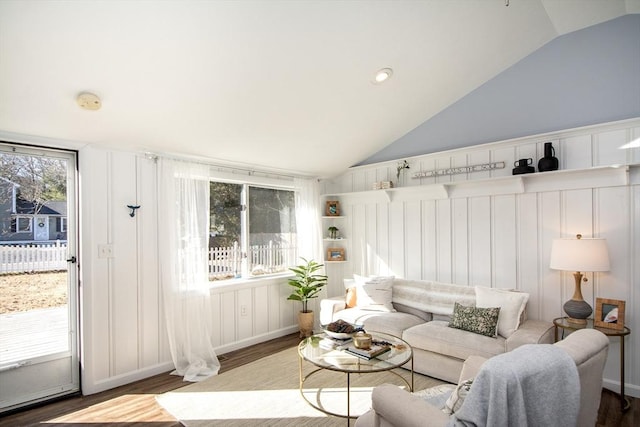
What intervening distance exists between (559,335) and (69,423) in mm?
4138

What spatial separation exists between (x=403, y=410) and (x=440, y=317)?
235cm

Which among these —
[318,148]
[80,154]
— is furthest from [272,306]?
[80,154]

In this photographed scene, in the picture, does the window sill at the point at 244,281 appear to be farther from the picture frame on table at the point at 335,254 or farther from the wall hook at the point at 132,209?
the wall hook at the point at 132,209

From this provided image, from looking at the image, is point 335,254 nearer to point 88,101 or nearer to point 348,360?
point 348,360

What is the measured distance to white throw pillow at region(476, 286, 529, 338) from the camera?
3029 mm

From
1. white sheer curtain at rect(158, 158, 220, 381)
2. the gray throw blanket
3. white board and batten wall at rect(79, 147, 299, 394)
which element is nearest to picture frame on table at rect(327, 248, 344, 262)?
white sheer curtain at rect(158, 158, 220, 381)

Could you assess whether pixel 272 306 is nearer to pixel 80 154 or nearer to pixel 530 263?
pixel 80 154

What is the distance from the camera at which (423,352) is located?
3.21 metres

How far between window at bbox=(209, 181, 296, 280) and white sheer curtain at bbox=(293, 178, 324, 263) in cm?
13

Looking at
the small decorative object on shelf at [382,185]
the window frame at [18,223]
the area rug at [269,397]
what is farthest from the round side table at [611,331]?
the window frame at [18,223]

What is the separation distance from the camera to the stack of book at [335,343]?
9.19 ft

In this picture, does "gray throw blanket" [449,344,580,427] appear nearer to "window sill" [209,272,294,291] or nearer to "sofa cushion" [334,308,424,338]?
"sofa cushion" [334,308,424,338]

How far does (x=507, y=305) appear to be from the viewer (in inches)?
122

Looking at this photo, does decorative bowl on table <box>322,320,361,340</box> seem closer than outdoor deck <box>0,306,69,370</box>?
No
